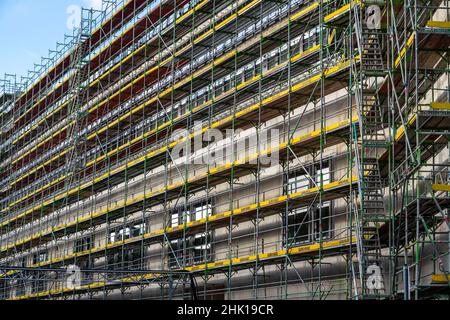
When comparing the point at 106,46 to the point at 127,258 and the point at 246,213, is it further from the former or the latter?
the point at 246,213

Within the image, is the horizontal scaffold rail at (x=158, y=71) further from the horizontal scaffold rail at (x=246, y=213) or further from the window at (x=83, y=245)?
the horizontal scaffold rail at (x=246, y=213)

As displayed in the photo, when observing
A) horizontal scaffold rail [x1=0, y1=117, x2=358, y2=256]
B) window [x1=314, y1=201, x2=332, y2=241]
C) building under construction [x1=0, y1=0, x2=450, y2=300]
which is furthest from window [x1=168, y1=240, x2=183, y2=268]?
window [x1=314, y1=201, x2=332, y2=241]

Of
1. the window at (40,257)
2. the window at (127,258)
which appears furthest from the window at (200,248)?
the window at (40,257)

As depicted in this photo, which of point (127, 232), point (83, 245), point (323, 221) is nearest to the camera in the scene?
point (323, 221)

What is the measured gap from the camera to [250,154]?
28.1 meters

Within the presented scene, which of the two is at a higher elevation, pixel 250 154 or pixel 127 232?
pixel 250 154

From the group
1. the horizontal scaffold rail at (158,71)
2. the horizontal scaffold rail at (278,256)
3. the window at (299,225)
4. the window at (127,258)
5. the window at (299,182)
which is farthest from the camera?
the window at (127,258)

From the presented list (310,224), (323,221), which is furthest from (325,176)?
(310,224)

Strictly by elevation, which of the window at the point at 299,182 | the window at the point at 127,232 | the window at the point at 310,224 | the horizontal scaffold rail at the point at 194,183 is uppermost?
the horizontal scaffold rail at the point at 194,183

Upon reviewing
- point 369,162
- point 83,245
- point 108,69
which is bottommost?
point 369,162

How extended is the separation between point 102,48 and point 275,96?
17.9 m

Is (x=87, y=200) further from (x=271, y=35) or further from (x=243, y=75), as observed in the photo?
(x=271, y=35)

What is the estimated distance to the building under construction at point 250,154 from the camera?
1950 cm
